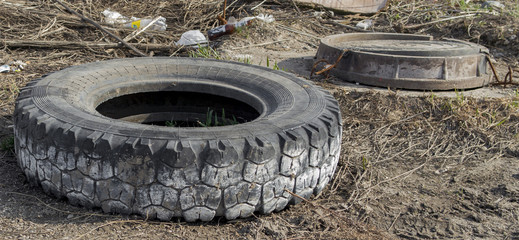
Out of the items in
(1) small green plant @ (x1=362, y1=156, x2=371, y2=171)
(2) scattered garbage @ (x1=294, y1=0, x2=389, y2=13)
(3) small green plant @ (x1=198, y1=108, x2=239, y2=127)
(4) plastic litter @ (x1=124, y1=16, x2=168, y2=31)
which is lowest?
(1) small green plant @ (x1=362, y1=156, x2=371, y2=171)

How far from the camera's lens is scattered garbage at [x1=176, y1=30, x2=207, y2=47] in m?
5.86

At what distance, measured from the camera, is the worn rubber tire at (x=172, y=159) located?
234cm

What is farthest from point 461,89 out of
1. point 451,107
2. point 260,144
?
point 260,144

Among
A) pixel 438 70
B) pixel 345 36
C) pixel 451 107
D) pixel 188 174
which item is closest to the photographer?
pixel 188 174

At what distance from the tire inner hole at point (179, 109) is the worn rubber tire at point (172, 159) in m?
0.54

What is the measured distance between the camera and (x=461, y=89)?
4.81m

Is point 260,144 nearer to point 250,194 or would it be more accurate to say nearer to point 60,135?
point 250,194

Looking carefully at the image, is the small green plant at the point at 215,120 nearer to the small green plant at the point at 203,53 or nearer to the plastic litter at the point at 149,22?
the small green plant at the point at 203,53

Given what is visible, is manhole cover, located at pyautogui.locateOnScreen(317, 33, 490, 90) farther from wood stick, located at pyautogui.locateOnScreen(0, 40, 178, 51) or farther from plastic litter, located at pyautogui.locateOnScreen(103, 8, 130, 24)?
plastic litter, located at pyautogui.locateOnScreen(103, 8, 130, 24)

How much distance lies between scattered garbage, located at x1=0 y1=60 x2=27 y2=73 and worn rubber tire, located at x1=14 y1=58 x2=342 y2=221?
2094 millimetres

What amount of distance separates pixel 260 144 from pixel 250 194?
0.78 feet

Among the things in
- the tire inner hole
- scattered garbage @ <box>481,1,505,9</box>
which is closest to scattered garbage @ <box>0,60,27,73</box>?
the tire inner hole

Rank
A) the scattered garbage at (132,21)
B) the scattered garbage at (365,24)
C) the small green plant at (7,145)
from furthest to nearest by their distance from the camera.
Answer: the scattered garbage at (365,24)
the scattered garbage at (132,21)
the small green plant at (7,145)

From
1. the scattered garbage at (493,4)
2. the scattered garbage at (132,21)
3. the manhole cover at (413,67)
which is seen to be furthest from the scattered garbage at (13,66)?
the scattered garbage at (493,4)
